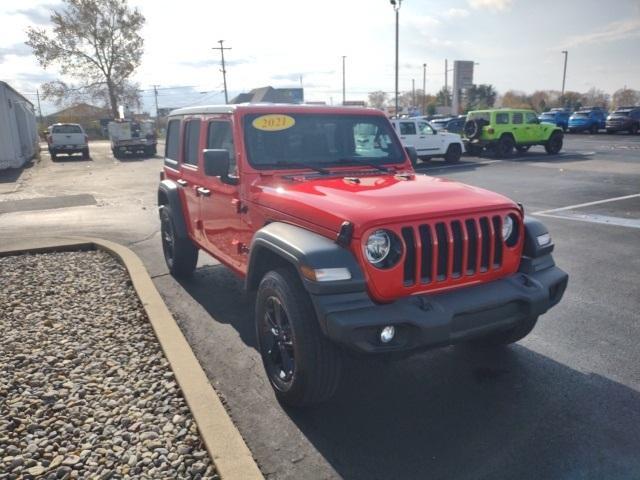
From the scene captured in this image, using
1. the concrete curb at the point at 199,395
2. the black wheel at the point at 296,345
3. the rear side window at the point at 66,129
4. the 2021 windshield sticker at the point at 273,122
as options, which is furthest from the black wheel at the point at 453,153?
the rear side window at the point at 66,129

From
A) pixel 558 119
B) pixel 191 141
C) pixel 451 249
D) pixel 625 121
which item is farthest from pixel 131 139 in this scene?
pixel 625 121

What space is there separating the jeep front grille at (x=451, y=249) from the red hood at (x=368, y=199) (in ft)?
0.28

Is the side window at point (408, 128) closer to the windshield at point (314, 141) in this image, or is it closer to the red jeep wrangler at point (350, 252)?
the windshield at point (314, 141)

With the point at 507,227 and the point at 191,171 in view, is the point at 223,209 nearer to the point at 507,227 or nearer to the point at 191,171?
the point at 191,171

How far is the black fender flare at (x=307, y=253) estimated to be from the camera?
291 cm

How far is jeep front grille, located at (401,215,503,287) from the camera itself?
10.0 feet

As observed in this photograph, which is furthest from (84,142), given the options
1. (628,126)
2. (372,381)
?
(628,126)

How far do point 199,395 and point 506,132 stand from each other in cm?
2034

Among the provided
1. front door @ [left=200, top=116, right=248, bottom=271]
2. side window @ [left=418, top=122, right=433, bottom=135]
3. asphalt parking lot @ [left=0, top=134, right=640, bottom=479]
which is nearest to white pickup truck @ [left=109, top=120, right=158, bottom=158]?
side window @ [left=418, top=122, right=433, bottom=135]

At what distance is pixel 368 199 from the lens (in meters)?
3.34

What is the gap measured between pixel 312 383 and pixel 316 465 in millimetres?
465

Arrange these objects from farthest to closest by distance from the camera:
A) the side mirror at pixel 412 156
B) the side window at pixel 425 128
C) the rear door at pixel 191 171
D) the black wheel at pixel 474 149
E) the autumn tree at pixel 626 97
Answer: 1. the autumn tree at pixel 626 97
2. the black wheel at pixel 474 149
3. the side window at pixel 425 128
4. the rear door at pixel 191 171
5. the side mirror at pixel 412 156

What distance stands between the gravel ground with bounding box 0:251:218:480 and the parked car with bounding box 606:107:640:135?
118ft

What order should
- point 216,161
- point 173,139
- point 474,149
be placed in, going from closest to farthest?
point 216,161
point 173,139
point 474,149
